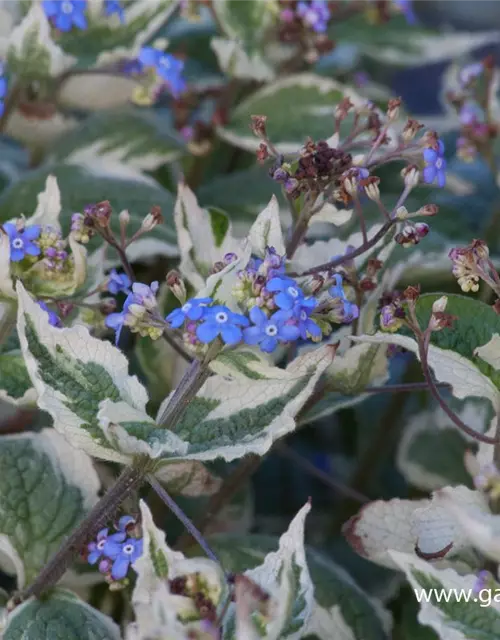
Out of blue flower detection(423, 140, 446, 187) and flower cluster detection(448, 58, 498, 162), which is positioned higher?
blue flower detection(423, 140, 446, 187)

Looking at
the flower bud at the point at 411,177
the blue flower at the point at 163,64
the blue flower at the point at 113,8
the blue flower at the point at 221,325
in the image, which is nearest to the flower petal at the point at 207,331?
the blue flower at the point at 221,325

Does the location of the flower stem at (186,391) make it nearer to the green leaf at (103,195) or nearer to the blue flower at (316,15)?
the green leaf at (103,195)

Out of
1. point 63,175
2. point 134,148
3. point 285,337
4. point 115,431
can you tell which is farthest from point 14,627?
point 134,148

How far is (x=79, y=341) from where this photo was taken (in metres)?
0.74

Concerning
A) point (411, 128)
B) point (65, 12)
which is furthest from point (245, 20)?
point (411, 128)

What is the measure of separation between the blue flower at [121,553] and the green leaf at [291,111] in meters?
0.61

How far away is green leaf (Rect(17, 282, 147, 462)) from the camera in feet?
2.35

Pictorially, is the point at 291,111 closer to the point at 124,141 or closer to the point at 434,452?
the point at 124,141

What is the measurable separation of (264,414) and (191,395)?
6 cm

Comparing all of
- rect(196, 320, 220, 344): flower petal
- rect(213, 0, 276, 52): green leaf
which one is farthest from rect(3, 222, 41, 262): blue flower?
rect(213, 0, 276, 52): green leaf

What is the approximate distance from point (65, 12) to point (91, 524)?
0.61 metres

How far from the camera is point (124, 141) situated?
1291 mm

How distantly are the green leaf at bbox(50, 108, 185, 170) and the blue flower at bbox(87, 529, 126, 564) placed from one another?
62 centimetres

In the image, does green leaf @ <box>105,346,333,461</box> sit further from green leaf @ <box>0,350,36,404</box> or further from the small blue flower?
green leaf @ <box>0,350,36,404</box>
